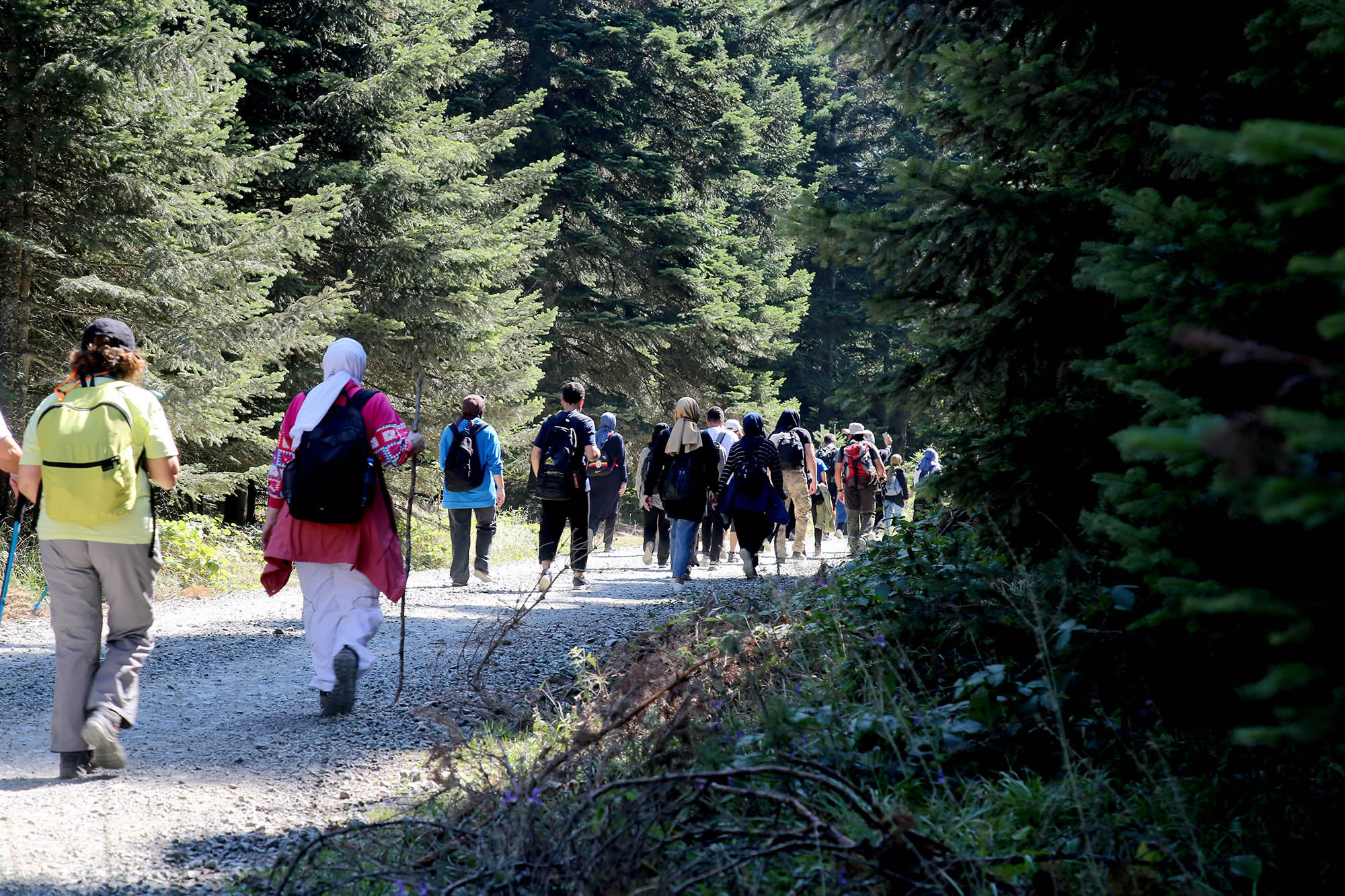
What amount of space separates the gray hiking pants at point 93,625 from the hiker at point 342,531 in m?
0.81

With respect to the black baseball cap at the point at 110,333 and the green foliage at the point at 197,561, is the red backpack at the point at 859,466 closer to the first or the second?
the green foliage at the point at 197,561

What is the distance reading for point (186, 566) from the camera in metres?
11.6

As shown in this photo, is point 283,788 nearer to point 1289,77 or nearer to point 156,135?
point 1289,77

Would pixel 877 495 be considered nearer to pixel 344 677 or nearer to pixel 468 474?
pixel 468 474

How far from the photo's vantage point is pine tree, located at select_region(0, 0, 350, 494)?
10.4 m

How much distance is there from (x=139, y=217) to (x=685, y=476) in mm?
6524

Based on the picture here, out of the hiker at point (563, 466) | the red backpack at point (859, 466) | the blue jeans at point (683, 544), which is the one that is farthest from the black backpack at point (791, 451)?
the hiker at point (563, 466)

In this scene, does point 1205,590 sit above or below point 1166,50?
below

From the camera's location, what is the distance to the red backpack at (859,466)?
17234 millimetres

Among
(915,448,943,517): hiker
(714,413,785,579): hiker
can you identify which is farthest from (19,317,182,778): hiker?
(714,413,785,579): hiker

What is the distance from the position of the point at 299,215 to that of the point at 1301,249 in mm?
12246

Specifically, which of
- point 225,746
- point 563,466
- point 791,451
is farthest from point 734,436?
point 225,746

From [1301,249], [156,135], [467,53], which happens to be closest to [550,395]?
[467,53]

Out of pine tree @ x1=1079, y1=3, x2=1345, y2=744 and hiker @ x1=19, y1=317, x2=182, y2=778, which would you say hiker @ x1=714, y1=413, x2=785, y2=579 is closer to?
hiker @ x1=19, y1=317, x2=182, y2=778
